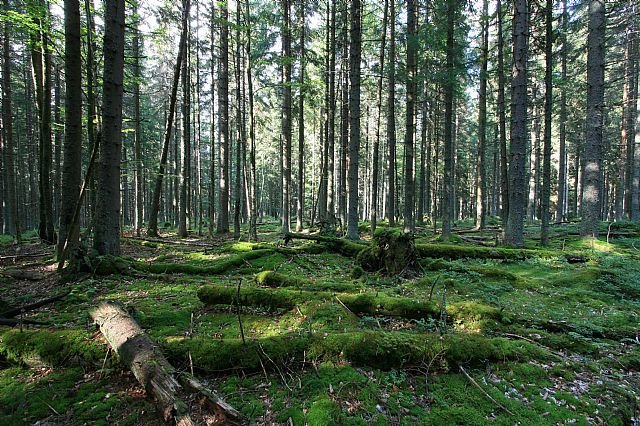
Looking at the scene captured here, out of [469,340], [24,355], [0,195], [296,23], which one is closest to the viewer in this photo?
[24,355]

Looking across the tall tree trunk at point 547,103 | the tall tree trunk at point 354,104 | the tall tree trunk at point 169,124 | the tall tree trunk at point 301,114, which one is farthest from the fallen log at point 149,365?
the tall tree trunk at point 301,114

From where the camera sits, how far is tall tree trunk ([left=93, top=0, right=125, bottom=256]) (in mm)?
7277

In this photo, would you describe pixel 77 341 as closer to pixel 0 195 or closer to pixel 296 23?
pixel 296 23

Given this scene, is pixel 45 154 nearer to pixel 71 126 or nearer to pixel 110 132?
pixel 71 126

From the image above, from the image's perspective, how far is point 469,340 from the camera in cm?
416

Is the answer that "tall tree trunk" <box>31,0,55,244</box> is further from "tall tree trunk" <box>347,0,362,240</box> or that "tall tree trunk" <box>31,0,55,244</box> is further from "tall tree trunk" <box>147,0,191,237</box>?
"tall tree trunk" <box>347,0,362,240</box>

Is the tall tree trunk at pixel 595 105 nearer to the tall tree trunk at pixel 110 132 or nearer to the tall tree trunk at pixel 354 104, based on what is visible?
the tall tree trunk at pixel 354 104

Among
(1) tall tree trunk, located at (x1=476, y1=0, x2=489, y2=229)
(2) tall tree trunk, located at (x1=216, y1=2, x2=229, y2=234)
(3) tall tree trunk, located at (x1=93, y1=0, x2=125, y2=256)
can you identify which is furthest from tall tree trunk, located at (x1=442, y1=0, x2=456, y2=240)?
(3) tall tree trunk, located at (x1=93, y1=0, x2=125, y2=256)

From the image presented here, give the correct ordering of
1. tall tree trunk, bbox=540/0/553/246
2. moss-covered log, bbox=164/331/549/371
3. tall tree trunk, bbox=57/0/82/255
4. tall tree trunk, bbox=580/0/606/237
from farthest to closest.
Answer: tall tree trunk, bbox=540/0/553/246 < tall tree trunk, bbox=580/0/606/237 < tall tree trunk, bbox=57/0/82/255 < moss-covered log, bbox=164/331/549/371

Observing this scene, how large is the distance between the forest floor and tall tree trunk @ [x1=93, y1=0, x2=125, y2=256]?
50.5 inches

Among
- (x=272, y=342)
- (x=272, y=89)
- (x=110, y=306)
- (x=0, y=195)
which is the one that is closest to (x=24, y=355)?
(x=110, y=306)

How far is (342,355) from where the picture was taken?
393cm

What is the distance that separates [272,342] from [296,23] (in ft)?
62.1

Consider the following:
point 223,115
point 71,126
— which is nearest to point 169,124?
point 223,115
